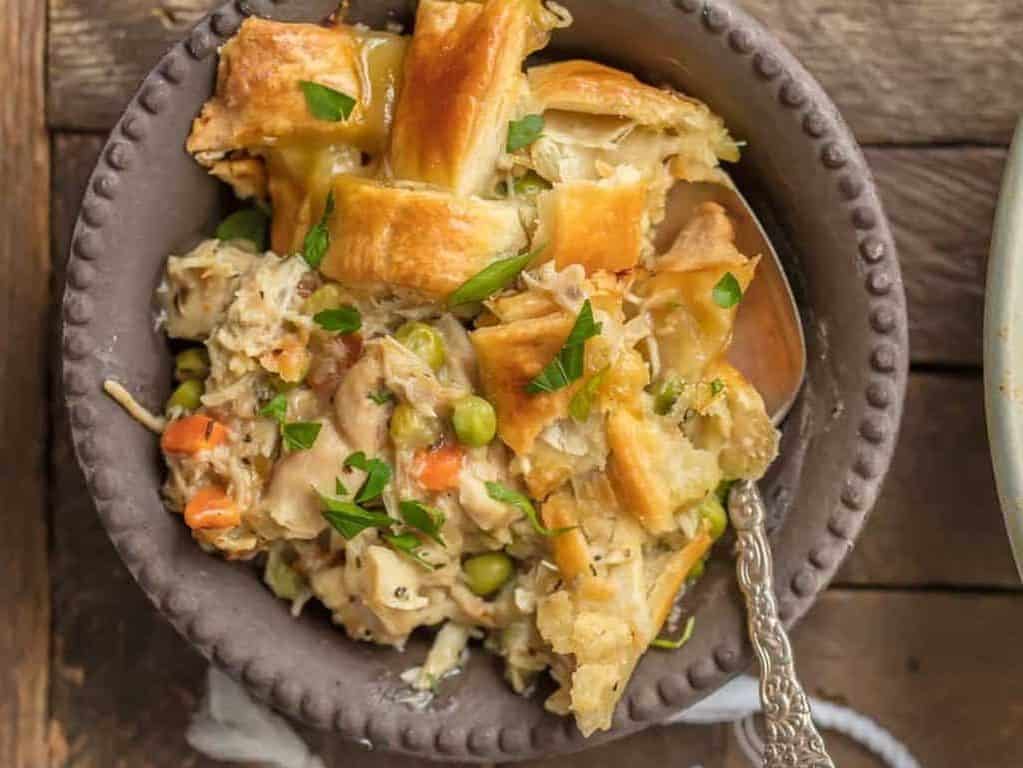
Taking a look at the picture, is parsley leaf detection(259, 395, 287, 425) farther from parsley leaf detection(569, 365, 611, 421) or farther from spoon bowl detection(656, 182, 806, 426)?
spoon bowl detection(656, 182, 806, 426)

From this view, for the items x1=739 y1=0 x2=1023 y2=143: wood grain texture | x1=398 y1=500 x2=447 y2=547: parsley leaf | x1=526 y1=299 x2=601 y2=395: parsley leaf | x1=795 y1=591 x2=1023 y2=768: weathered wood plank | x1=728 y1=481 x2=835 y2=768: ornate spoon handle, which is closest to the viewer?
x1=526 y1=299 x2=601 y2=395: parsley leaf

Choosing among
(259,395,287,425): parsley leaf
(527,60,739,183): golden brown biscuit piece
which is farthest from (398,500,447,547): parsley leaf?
(527,60,739,183): golden brown biscuit piece

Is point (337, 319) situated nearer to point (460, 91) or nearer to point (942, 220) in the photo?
point (460, 91)

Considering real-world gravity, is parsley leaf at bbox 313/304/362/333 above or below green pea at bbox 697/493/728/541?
above

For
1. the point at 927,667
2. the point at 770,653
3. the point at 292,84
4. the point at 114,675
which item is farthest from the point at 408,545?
the point at 927,667

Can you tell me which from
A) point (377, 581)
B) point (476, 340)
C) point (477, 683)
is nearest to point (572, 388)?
point (476, 340)

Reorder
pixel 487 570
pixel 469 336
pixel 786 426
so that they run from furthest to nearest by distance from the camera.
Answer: pixel 786 426 < pixel 487 570 < pixel 469 336

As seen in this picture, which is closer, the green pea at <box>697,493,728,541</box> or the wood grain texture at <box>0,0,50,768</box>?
the green pea at <box>697,493,728,541</box>
